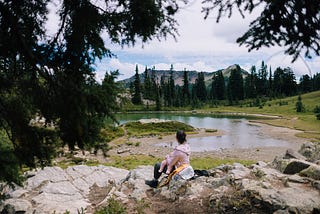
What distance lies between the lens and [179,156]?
8727 millimetres

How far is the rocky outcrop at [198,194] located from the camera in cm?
682

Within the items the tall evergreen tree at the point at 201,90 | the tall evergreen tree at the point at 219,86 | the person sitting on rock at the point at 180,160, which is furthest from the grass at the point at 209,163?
the tall evergreen tree at the point at 201,90

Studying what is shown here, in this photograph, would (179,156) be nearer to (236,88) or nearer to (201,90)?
(236,88)

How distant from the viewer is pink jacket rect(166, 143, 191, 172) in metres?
8.66

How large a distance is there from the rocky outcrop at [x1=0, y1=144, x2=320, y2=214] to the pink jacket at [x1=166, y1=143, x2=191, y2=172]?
60 cm

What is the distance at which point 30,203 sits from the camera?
336 inches

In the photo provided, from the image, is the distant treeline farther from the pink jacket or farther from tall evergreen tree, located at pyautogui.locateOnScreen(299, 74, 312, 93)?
the pink jacket

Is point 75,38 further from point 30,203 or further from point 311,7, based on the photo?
point 30,203

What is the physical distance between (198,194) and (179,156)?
1.29 metres

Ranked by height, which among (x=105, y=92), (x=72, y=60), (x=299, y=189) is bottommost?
(x=299, y=189)

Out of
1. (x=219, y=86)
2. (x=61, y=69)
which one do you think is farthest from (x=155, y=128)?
(x=219, y=86)

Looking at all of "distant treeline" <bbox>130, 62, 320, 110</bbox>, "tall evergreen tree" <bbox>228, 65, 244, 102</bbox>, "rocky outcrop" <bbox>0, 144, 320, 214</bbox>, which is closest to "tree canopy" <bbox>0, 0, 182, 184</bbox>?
"rocky outcrop" <bbox>0, 144, 320, 214</bbox>

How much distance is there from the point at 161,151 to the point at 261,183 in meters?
24.1

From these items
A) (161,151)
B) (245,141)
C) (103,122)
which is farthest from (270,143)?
(103,122)
